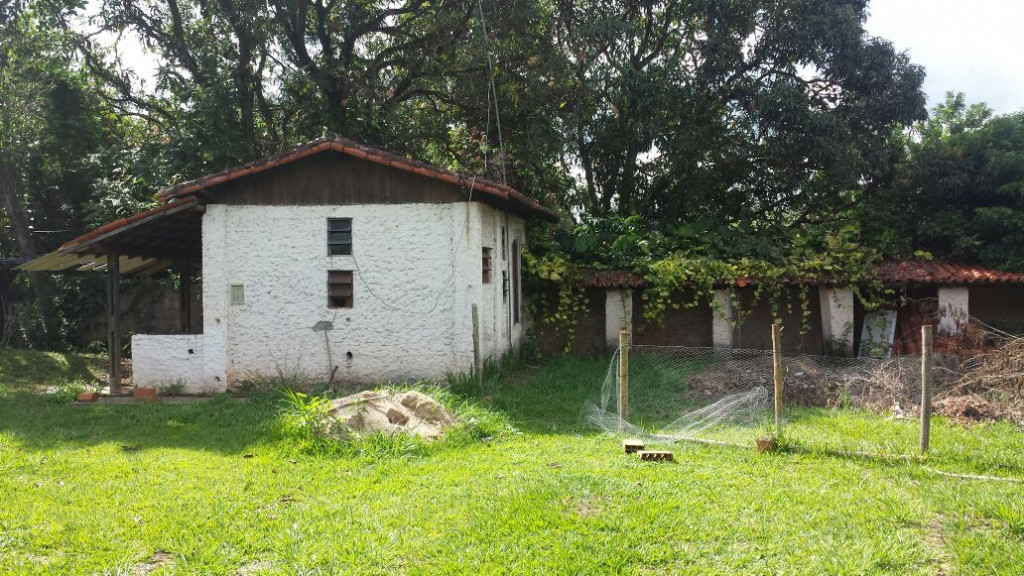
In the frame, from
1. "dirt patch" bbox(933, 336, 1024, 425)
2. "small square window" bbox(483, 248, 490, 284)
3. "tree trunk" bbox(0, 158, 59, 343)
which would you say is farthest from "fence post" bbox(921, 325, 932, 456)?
"tree trunk" bbox(0, 158, 59, 343)

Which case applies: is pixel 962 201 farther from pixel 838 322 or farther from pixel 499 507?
pixel 499 507

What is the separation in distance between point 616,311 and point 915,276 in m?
5.55

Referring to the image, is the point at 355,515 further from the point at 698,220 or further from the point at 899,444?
the point at 698,220

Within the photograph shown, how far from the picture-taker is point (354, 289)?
463 inches

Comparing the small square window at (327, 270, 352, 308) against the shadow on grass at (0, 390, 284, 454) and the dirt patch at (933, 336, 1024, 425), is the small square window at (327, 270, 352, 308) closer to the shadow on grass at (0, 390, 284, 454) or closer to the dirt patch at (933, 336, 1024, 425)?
the shadow on grass at (0, 390, 284, 454)

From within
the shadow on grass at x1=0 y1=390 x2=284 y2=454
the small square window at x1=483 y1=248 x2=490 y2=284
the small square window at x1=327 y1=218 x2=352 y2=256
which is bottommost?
the shadow on grass at x1=0 y1=390 x2=284 y2=454

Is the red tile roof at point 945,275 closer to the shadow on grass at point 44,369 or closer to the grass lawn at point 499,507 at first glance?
the grass lawn at point 499,507

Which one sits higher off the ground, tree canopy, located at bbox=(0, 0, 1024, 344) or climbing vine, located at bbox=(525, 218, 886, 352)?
tree canopy, located at bbox=(0, 0, 1024, 344)

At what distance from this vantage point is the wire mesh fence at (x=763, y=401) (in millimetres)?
7668

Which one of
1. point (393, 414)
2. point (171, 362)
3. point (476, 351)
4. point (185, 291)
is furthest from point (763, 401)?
point (185, 291)

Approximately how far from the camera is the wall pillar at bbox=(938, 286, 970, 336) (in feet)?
44.9

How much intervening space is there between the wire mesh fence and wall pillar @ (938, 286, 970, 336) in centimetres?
385

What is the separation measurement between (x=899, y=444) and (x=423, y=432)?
15.7ft

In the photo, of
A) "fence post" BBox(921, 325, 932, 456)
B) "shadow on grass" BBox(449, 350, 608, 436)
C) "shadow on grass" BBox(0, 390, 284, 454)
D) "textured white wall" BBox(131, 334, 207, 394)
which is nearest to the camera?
"fence post" BBox(921, 325, 932, 456)
